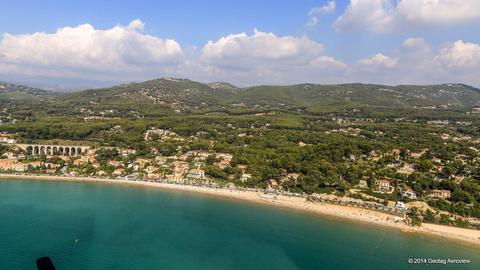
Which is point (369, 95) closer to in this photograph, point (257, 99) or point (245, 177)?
point (257, 99)

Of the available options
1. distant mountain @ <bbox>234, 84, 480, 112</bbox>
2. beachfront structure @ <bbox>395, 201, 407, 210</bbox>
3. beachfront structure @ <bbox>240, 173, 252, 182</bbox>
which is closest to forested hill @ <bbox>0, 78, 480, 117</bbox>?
→ distant mountain @ <bbox>234, 84, 480, 112</bbox>

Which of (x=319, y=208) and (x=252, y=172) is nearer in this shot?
(x=319, y=208)

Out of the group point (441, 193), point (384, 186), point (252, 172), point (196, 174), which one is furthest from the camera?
point (196, 174)

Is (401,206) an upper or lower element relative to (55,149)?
upper

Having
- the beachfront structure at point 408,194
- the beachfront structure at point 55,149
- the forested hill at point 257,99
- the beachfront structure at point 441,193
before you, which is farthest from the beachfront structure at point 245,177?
the forested hill at point 257,99

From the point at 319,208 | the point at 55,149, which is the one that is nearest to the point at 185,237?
the point at 319,208

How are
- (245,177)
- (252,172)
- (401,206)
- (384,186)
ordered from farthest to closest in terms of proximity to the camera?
(252,172)
(245,177)
(384,186)
(401,206)

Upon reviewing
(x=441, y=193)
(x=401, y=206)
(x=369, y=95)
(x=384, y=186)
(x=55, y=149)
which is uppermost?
(x=369, y=95)
